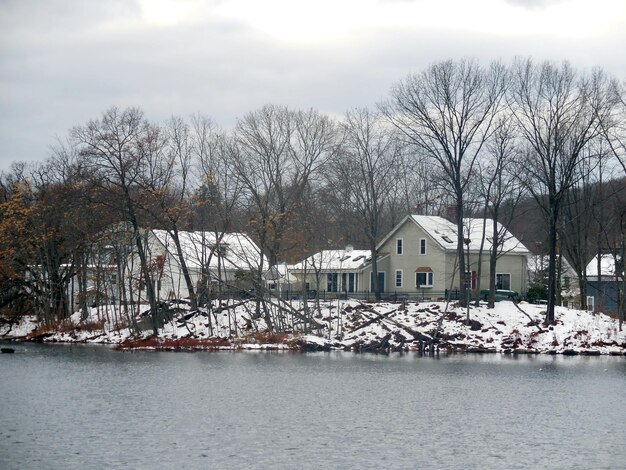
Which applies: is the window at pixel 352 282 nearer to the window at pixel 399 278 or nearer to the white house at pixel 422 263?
the white house at pixel 422 263

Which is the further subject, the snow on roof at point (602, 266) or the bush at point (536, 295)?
the snow on roof at point (602, 266)

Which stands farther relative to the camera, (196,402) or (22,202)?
(22,202)

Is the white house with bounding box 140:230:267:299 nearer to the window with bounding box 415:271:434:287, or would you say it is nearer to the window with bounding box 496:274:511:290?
the window with bounding box 415:271:434:287

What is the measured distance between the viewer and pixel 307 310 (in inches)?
2329

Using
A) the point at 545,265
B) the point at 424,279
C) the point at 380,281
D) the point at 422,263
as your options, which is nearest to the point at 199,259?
the point at 422,263

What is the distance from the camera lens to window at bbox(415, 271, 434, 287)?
76.4 meters

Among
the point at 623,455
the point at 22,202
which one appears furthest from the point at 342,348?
the point at 623,455

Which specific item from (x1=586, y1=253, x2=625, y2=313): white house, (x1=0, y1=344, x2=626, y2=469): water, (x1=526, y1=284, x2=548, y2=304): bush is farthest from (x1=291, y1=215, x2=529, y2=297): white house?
(x1=0, y1=344, x2=626, y2=469): water

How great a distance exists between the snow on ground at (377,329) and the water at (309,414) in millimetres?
7326

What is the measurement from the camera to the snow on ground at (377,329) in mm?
55438

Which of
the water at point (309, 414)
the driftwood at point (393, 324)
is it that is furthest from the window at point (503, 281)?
the water at point (309, 414)

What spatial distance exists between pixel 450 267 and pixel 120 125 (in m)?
30.6

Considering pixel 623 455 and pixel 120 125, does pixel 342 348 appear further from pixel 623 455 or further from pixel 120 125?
pixel 623 455

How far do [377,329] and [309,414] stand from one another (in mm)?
28655
